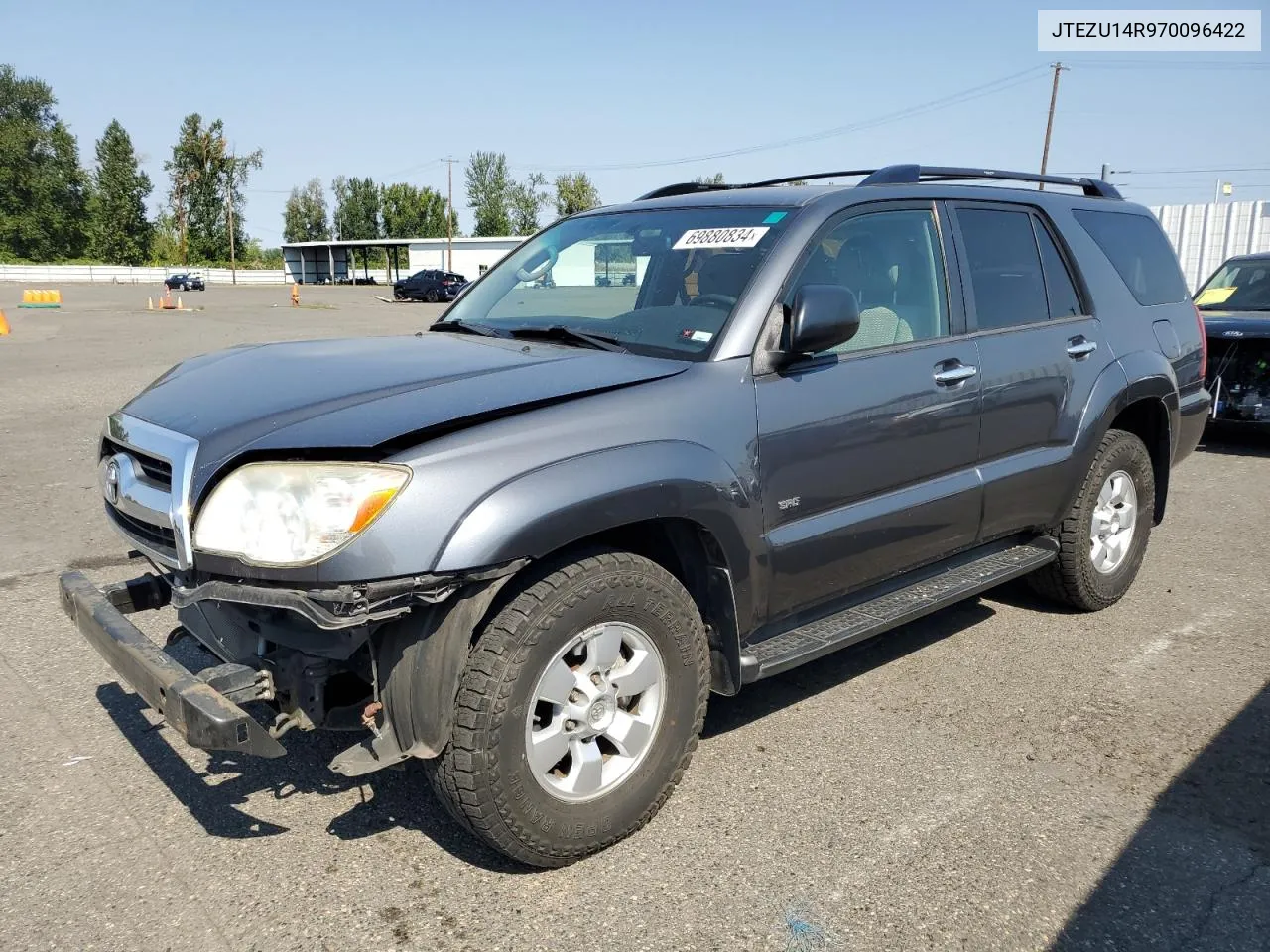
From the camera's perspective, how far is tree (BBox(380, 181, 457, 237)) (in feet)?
348

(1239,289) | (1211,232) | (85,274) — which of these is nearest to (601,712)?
(1239,289)

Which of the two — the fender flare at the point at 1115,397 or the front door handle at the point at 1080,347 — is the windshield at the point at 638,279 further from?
the fender flare at the point at 1115,397

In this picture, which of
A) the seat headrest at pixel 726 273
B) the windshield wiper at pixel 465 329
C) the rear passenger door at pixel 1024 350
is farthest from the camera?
the rear passenger door at pixel 1024 350

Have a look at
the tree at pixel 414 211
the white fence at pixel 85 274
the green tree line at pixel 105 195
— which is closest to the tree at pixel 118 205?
the green tree line at pixel 105 195

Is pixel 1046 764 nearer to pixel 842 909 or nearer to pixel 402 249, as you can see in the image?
pixel 842 909

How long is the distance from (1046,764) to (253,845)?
258 centimetres

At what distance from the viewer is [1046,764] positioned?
3432 millimetres

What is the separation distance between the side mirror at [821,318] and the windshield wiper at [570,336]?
0.56m

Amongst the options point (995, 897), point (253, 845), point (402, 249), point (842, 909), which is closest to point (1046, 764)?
point (995, 897)

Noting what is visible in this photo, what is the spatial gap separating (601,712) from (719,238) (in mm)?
1727

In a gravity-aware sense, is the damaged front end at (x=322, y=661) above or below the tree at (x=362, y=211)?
below

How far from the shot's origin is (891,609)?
142 inches

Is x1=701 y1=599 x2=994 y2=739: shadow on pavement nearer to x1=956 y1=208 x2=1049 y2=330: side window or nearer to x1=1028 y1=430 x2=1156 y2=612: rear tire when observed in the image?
x1=1028 y1=430 x2=1156 y2=612: rear tire

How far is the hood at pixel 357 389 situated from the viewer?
255 centimetres
